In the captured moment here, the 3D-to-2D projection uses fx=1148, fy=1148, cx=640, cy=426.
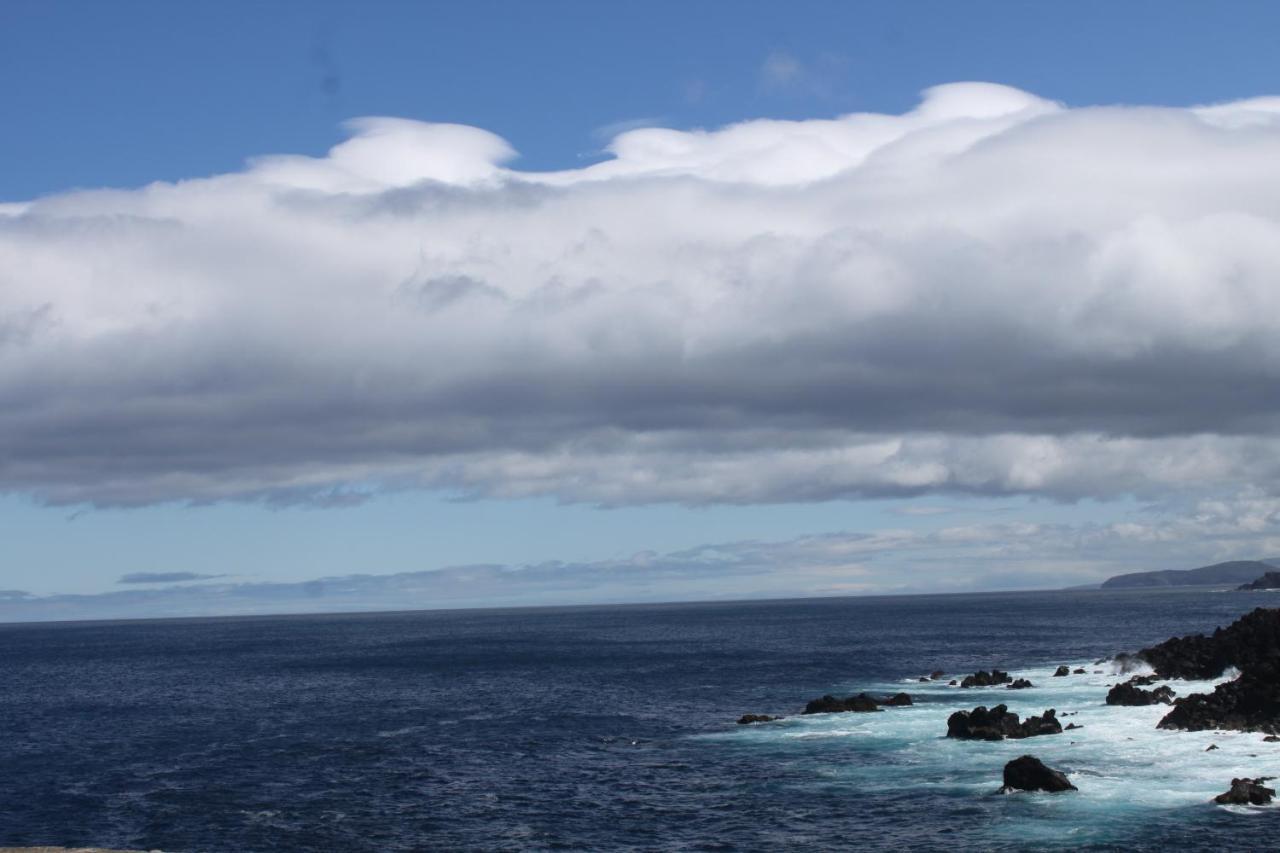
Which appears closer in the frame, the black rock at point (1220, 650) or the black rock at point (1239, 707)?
the black rock at point (1239, 707)

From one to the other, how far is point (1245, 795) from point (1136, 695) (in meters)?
40.3

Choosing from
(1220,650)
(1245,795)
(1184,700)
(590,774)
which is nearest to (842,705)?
(1184,700)

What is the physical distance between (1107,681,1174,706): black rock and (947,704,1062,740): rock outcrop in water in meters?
15.6

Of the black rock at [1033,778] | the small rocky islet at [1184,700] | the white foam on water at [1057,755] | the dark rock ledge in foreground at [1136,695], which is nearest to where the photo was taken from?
the white foam on water at [1057,755]

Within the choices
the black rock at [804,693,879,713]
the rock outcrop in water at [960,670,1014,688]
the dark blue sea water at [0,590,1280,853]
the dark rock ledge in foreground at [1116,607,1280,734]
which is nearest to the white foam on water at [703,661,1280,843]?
the dark blue sea water at [0,590,1280,853]

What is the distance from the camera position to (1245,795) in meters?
58.4

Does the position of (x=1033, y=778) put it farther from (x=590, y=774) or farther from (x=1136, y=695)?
(x=1136, y=695)

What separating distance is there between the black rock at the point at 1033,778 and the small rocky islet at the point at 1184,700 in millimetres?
55

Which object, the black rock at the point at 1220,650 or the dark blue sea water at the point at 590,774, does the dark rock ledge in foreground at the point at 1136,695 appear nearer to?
the dark blue sea water at the point at 590,774

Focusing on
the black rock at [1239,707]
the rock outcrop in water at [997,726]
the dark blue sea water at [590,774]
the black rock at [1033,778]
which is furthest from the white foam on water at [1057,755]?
the black rock at [1239,707]

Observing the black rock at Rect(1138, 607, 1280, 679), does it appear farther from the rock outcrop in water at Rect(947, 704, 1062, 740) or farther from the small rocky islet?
the rock outcrop in water at Rect(947, 704, 1062, 740)

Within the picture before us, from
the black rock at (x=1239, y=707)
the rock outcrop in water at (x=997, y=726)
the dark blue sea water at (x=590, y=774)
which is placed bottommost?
the dark blue sea water at (x=590, y=774)

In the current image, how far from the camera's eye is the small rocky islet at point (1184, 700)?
6391 centimetres

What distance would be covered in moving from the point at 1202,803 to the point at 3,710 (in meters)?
125
